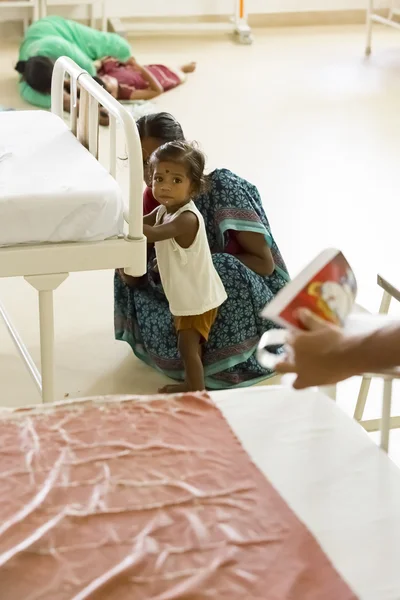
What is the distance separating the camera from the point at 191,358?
242cm

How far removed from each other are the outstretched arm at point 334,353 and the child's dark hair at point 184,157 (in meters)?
1.09

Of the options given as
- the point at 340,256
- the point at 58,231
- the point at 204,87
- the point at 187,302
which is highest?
the point at 340,256

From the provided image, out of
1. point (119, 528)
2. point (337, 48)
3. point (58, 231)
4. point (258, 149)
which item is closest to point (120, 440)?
point (119, 528)

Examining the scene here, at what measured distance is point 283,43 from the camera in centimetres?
673

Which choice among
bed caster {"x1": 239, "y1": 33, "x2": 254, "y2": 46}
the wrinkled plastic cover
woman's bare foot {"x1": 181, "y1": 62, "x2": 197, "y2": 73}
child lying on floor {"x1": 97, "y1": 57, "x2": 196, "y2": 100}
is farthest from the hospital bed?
bed caster {"x1": 239, "y1": 33, "x2": 254, "y2": 46}

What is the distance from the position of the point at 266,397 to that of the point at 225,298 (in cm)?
68

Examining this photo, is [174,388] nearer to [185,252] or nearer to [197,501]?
[185,252]

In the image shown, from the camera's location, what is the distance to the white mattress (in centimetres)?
197

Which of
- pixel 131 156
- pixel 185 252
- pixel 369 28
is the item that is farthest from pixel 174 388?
pixel 369 28

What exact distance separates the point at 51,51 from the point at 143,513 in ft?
13.6

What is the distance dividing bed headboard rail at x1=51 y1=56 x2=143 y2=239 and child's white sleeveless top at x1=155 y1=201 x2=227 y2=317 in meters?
0.21

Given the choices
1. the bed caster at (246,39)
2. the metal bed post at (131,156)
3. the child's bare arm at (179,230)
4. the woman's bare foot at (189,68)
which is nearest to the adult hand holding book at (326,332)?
the metal bed post at (131,156)

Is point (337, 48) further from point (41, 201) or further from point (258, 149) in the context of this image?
point (41, 201)

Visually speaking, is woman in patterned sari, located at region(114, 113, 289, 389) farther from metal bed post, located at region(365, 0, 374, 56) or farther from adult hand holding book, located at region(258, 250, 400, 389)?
metal bed post, located at region(365, 0, 374, 56)
